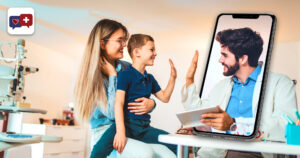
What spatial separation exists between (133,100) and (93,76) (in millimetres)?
454

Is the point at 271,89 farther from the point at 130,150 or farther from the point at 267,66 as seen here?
the point at 267,66

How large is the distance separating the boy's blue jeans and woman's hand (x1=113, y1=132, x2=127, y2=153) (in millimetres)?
40

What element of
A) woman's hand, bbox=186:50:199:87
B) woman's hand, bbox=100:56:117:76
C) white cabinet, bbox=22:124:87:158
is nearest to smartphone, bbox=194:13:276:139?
woman's hand, bbox=186:50:199:87

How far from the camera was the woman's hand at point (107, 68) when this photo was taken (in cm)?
294

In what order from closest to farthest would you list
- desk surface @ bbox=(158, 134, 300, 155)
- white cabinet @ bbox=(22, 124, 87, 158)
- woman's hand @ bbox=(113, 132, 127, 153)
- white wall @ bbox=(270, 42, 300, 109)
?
desk surface @ bbox=(158, 134, 300, 155)
woman's hand @ bbox=(113, 132, 127, 153)
white wall @ bbox=(270, 42, 300, 109)
white cabinet @ bbox=(22, 124, 87, 158)

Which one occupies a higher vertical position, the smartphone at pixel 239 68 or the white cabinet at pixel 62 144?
the smartphone at pixel 239 68

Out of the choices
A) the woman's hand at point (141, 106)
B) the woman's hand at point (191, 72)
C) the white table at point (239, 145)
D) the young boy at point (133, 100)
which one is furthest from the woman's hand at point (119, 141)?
the white table at point (239, 145)

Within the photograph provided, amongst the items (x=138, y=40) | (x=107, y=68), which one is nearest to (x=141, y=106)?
(x=107, y=68)

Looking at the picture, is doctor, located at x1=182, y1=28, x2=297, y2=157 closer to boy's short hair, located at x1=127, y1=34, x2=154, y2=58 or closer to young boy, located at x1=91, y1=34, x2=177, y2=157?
young boy, located at x1=91, y1=34, x2=177, y2=157

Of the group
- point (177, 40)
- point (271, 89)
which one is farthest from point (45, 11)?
point (271, 89)

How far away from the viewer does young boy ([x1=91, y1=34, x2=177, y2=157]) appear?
Answer: 279cm

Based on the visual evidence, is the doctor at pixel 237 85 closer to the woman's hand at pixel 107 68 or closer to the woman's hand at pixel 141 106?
the woman's hand at pixel 141 106

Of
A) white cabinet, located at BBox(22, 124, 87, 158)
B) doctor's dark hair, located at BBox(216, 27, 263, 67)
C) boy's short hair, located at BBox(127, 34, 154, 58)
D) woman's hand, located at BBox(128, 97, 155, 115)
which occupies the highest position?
boy's short hair, located at BBox(127, 34, 154, 58)

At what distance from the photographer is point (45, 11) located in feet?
10.7
